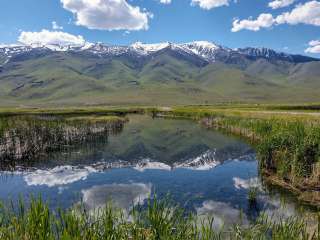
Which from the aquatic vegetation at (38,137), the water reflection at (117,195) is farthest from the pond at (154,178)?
the aquatic vegetation at (38,137)

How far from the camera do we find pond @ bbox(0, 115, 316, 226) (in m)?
28.0

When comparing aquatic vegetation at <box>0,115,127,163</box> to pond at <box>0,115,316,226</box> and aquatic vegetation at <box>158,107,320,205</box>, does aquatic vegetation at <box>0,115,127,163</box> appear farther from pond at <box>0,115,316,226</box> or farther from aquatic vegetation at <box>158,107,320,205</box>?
aquatic vegetation at <box>158,107,320,205</box>

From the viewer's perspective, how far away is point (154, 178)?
126ft

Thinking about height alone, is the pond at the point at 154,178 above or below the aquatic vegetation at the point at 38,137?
below


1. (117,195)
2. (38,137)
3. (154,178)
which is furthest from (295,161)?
(38,137)

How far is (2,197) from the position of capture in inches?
1201

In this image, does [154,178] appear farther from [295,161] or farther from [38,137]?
[38,137]

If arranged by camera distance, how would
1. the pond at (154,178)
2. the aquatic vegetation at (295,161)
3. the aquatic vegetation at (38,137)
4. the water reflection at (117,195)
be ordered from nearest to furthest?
the pond at (154,178) → the water reflection at (117,195) → the aquatic vegetation at (295,161) → the aquatic vegetation at (38,137)

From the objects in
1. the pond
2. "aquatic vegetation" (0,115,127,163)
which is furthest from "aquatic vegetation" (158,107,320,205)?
"aquatic vegetation" (0,115,127,163)

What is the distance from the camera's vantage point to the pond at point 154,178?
2798cm

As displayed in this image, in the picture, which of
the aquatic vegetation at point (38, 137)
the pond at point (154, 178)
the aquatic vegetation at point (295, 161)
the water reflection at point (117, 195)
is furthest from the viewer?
the aquatic vegetation at point (38, 137)

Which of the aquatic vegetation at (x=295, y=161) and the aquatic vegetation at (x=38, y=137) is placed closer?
the aquatic vegetation at (x=295, y=161)

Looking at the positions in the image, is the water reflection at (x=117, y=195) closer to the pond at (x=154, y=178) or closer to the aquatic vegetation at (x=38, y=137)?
the pond at (x=154, y=178)

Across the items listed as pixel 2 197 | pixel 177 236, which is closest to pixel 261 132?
pixel 2 197
